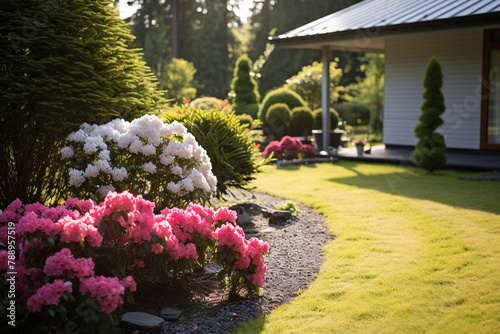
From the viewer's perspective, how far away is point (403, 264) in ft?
16.8

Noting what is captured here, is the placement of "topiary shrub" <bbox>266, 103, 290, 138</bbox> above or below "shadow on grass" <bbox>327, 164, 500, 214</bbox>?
above

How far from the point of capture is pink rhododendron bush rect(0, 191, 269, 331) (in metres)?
3.16

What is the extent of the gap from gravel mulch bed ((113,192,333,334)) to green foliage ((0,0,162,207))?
7.36 ft

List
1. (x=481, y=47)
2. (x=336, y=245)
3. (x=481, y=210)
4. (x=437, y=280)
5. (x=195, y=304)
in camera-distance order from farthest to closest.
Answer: (x=481, y=47) < (x=481, y=210) < (x=336, y=245) < (x=437, y=280) < (x=195, y=304)

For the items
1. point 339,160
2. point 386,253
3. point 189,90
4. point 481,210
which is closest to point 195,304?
point 386,253

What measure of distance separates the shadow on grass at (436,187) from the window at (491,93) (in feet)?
7.83

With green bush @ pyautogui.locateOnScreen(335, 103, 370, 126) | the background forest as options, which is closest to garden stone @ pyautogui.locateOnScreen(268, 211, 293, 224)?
green bush @ pyautogui.locateOnScreen(335, 103, 370, 126)

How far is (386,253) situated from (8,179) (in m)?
4.48

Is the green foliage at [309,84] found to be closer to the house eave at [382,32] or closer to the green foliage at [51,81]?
the house eave at [382,32]

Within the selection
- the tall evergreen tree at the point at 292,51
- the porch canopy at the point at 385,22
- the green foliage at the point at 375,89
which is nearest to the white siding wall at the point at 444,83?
the porch canopy at the point at 385,22

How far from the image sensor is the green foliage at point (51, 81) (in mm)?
5387

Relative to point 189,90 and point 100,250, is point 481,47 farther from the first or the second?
point 189,90

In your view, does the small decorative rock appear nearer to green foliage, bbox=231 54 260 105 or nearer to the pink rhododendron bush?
the pink rhododendron bush

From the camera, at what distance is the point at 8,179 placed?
19.2 ft
